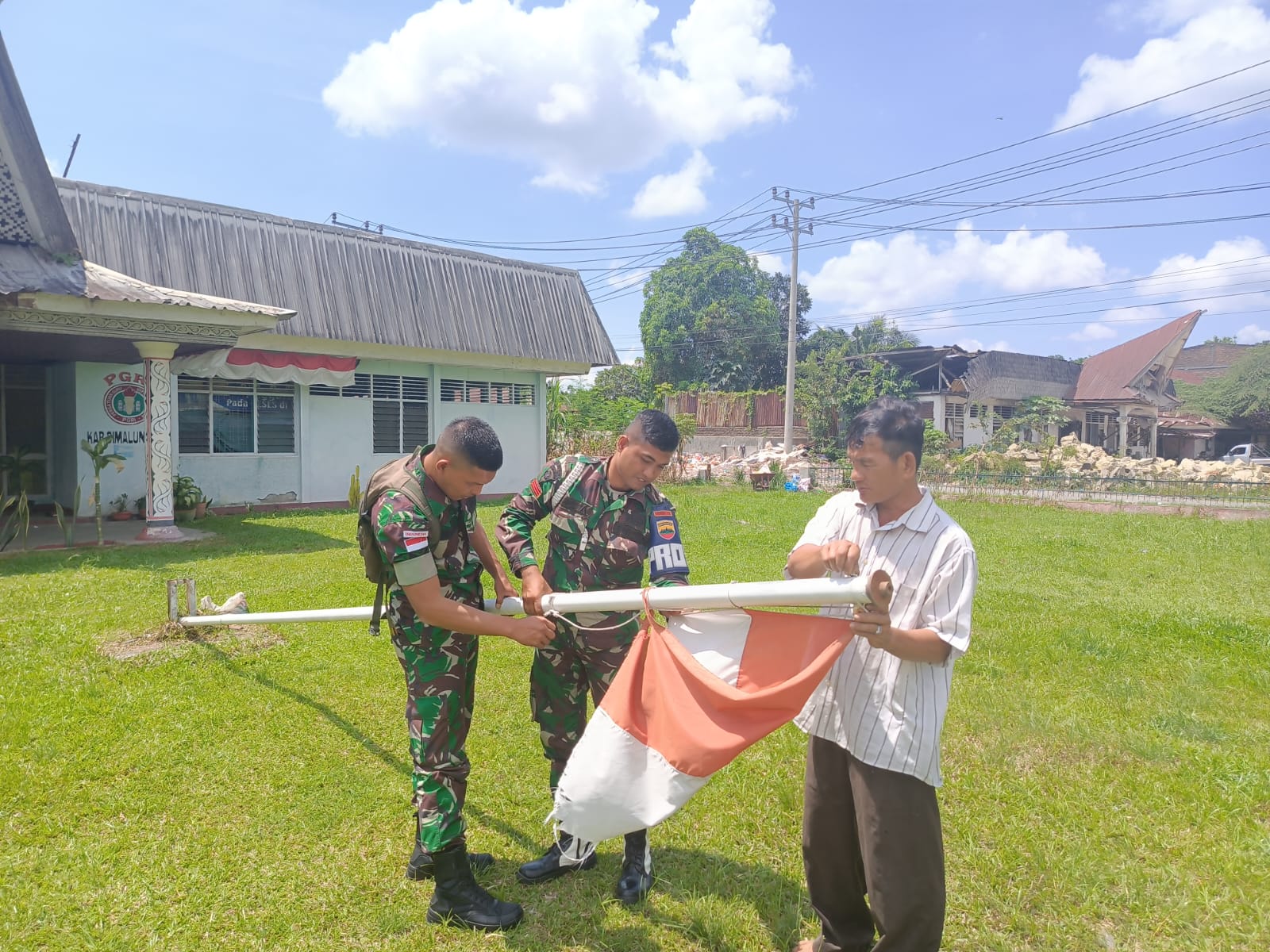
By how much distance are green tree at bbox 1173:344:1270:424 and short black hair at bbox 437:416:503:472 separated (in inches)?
1641

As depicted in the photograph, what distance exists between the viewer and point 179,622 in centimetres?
606

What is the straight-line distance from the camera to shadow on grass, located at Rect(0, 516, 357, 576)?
909 centimetres

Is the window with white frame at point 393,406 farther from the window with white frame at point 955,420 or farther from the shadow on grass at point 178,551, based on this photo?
the window with white frame at point 955,420

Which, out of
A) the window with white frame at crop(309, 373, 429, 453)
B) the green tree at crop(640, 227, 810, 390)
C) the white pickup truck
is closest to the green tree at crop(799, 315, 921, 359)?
the green tree at crop(640, 227, 810, 390)

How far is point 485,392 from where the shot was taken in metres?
17.9

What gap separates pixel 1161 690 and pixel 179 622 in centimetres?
722

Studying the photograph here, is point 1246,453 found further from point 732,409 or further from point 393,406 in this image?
point 393,406

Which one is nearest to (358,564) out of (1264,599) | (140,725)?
(140,725)

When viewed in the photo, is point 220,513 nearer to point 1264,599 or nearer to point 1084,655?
point 1084,655

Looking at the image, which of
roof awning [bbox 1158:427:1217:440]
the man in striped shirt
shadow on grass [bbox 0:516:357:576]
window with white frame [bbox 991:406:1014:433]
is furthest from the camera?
roof awning [bbox 1158:427:1217:440]

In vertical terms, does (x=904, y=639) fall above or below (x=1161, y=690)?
above

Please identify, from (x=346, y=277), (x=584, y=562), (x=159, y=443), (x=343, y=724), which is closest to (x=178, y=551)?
(x=159, y=443)

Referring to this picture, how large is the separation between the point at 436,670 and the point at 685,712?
3.29ft

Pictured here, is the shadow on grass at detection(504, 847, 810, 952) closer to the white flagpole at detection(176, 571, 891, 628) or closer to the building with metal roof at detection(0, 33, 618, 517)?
the white flagpole at detection(176, 571, 891, 628)
